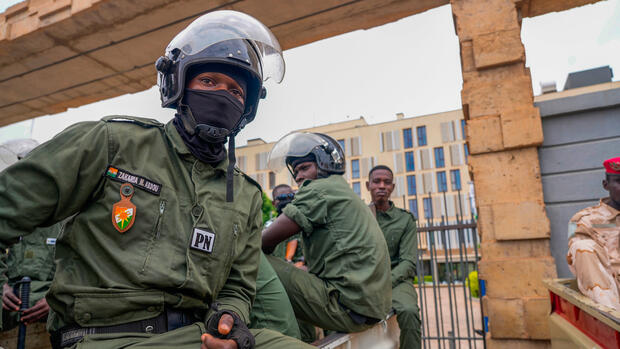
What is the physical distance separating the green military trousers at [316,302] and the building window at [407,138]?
143 feet

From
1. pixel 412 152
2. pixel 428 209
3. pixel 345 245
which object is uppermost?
pixel 412 152

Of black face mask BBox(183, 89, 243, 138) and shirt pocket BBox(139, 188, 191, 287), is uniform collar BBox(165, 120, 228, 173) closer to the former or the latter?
black face mask BBox(183, 89, 243, 138)

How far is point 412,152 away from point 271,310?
145 ft

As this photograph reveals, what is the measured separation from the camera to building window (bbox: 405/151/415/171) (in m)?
44.8

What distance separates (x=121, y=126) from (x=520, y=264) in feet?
13.1

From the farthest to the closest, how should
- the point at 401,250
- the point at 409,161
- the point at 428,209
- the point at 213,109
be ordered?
1. the point at 409,161
2. the point at 428,209
3. the point at 401,250
4. the point at 213,109

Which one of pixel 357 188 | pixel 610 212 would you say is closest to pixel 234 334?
pixel 610 212

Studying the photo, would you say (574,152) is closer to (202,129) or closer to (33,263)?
(202,129)

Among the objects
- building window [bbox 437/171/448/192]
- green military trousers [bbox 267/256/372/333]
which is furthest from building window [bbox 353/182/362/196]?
green military trousers [bbox 267/256/372/333]

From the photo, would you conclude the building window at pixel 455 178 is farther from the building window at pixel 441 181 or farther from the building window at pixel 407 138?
the building window at pixel 407 138

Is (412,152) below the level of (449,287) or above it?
above

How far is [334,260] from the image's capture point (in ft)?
9.29

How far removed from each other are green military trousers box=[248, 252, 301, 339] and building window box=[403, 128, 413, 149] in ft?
145

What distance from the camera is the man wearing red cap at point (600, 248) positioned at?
263cm
